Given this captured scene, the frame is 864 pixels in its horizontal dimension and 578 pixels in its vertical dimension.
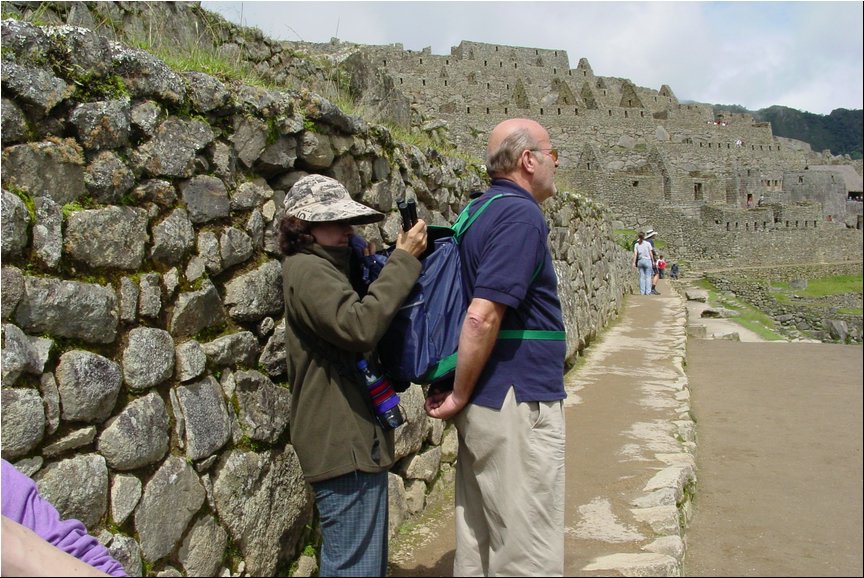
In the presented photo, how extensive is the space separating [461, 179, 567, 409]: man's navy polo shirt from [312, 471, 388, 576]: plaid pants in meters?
0.49

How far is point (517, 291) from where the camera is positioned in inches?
95.0

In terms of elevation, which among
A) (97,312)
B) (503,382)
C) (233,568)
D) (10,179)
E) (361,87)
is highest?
(361,87)

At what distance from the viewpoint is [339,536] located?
8.33 feet

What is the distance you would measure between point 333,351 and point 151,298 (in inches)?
24.7

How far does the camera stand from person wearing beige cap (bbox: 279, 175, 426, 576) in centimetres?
244

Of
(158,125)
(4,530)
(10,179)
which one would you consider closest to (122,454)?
(4,530)

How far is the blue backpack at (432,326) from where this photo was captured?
260cm

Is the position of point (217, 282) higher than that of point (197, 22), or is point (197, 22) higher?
point (197, 22)

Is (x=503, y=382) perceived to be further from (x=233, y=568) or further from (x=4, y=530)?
(x=4, y=530)

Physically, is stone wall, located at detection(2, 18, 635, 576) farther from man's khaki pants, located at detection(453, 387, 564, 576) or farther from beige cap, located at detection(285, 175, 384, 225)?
man's khaki pants, located at detection(453, 387, 564, 576)

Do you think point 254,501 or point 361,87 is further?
point 361,87

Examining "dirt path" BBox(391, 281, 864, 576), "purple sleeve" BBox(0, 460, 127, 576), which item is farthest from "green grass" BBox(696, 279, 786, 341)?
"purple sleeve" BBox(0, 460, 127, 576)

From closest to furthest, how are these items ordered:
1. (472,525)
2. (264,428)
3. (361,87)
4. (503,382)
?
(503,382) < (472,525) < (264,428) < (361,87)

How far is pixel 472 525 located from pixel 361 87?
11.3ft
